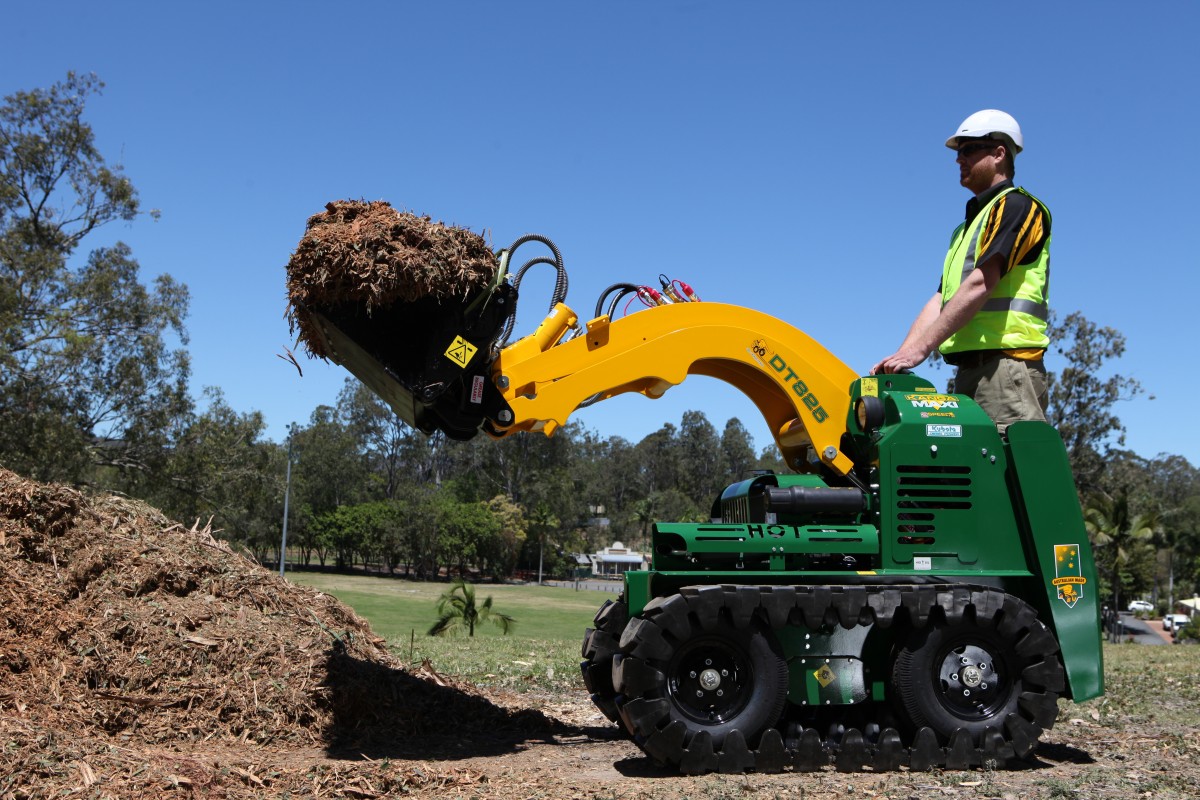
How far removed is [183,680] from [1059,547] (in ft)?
19.1

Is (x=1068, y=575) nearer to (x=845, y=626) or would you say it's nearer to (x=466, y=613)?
(x=845, y=626)

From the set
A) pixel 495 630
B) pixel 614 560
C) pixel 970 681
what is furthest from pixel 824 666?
pixel 614 560

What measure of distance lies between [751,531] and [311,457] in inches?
3368

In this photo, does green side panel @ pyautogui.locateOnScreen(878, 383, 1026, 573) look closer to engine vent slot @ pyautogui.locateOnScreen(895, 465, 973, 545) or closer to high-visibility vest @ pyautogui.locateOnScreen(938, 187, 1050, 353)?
engine vent slot @ pyautogui.locateOnScreen(895, 465, 973, 545)

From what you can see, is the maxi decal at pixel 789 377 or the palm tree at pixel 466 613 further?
the palm tree at pixel 466 613

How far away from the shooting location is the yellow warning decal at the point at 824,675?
21.6 feet

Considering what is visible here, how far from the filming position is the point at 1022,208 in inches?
278

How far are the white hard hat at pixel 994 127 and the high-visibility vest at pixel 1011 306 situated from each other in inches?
15.5

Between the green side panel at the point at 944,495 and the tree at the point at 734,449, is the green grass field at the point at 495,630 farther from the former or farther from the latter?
the tree at the point at 734,449

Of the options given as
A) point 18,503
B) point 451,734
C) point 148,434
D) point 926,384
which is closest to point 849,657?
point 926,384

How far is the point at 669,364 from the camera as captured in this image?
23.6 feet

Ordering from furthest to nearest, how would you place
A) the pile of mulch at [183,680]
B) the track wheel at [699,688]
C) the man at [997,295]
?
the man at [997,295] < the track wheel at [699,688] < the pile of mulch at [183,680]

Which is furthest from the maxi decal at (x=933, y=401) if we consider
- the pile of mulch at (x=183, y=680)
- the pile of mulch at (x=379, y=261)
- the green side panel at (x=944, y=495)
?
the pile of mulch at (x=183, y=680)

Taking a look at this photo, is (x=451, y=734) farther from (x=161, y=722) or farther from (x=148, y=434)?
(x=148, y=434)
